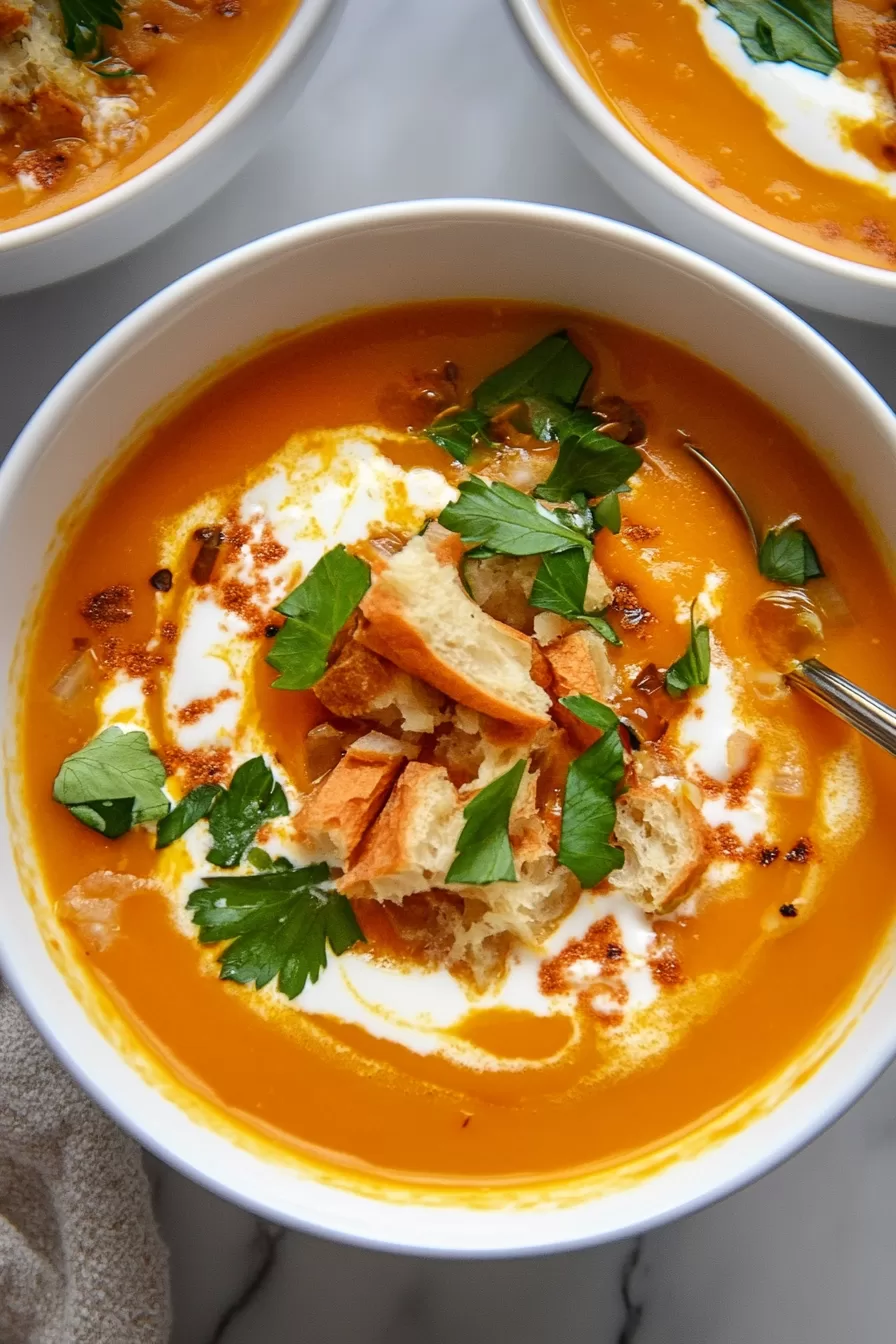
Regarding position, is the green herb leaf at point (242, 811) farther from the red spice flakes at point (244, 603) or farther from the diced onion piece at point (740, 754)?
the diced onion piece at point (740, 754)

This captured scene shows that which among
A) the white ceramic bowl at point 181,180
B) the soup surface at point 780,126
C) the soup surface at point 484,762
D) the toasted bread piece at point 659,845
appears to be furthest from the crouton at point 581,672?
the white ceramic bowl at point 181,180

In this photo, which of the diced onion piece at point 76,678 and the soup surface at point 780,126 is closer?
the diced onion piece at point 76,678

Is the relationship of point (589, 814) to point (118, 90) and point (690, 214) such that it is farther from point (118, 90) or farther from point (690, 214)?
point (118, 90)

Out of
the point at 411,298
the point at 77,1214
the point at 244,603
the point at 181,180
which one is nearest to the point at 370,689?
the point at 244,603

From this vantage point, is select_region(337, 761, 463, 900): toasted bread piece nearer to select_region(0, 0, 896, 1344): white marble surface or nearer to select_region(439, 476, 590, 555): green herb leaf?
select_region(439, 476, 590, 555): green herb leaf

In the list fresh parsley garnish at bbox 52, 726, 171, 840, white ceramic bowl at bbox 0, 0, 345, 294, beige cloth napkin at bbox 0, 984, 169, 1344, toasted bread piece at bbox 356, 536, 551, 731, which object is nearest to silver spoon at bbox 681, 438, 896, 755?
toasted bread piece at bbox 356, 536, 551, 731

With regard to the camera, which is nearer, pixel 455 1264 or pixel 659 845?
pixel 659 845
